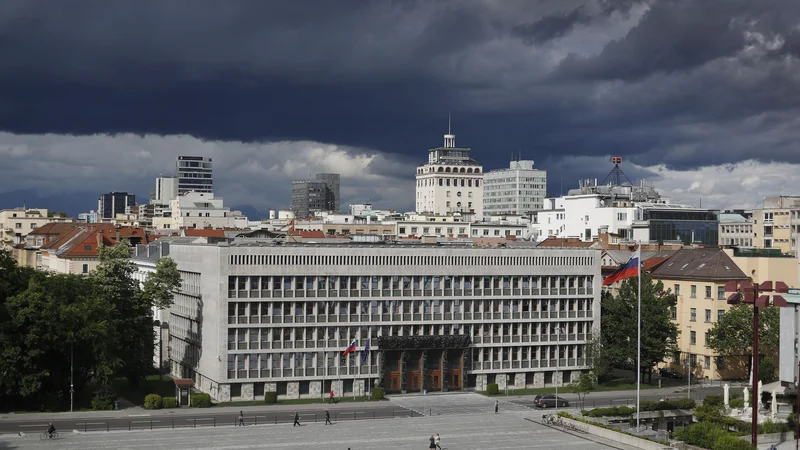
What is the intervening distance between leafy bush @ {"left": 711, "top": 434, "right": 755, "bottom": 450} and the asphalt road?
113ft

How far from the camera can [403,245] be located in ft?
405

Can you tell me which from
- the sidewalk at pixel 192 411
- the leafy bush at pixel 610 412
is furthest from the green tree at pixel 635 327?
the sidewalk at pixel 192 411

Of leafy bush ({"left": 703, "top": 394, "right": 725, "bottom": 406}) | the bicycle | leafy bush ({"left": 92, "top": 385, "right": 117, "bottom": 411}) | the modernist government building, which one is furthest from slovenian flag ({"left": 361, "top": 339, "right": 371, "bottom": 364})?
leafy bush ({"left": 703, "top": 394, "right": 725, "bottom": 406})

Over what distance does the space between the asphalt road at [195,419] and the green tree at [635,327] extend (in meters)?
33.5

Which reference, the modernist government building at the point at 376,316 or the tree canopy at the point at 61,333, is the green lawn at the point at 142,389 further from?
the modernist government building at the point at 376,316

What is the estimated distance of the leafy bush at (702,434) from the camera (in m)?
83.3

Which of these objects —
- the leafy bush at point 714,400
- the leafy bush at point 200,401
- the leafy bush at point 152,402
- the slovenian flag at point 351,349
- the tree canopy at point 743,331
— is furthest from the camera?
the tree canopy at point 743,331

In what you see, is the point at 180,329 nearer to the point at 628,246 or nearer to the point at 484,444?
the point at 484,444

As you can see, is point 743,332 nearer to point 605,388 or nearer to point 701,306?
point 701,306

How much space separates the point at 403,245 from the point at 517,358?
784 inches

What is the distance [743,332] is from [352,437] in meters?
59.6

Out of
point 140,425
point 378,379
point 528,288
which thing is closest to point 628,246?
point 528,288

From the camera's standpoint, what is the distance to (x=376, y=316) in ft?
383

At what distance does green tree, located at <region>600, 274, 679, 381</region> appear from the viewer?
12519cm
